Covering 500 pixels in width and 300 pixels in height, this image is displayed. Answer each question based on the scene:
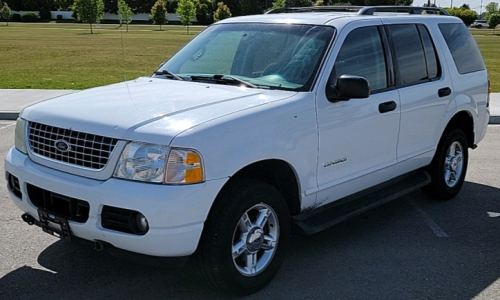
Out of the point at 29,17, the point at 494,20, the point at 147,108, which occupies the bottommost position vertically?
the point at 29,17

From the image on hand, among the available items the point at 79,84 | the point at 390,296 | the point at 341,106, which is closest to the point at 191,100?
the point at 341,106

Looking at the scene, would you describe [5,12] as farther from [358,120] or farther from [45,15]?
[358,120]

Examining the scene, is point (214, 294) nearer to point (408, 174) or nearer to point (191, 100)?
point (191, 100)

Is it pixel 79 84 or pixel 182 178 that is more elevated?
pixel 182 178

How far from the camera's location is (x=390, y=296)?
416cm

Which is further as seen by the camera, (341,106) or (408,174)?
(408,174)

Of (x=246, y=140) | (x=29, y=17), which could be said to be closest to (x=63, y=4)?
(x=29, y=17)

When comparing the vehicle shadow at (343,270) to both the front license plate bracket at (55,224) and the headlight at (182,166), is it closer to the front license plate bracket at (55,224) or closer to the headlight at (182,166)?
the front license plate bracket at (55,224)

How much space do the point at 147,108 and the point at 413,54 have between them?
2790mm

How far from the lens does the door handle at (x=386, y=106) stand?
195 inches

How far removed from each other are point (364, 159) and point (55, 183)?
241 cm

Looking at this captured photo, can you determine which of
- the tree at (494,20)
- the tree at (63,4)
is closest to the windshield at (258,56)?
the tree at (494,20)

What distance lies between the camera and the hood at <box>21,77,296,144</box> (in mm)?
3650

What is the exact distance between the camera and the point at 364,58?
5016 mm
